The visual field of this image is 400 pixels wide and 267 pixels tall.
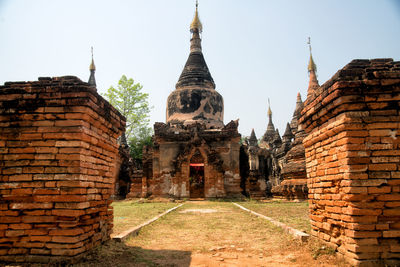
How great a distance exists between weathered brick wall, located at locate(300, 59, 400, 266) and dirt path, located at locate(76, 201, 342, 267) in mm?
498

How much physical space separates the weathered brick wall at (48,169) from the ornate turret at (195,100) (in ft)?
59.0

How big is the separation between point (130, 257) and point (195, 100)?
19.4 m

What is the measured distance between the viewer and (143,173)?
18875 mm

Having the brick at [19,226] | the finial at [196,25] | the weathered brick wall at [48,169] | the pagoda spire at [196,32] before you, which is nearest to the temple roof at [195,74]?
the pagoda spire at [196,32]

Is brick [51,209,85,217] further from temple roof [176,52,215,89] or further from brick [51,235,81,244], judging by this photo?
temple roof [176,52,215,89]

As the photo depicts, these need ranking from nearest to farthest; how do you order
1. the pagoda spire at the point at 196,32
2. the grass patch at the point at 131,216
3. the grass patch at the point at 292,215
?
the grass patch at the point at 292,215
the grass patch at the point at 131,216
the pagoda spire at the point at 196,32

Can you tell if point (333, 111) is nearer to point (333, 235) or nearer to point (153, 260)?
point (333, 235)

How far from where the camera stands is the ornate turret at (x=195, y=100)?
22938mm

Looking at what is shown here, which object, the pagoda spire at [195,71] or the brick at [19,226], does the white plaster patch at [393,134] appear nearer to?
the brick at [19,226]

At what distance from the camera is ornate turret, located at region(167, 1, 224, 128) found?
2294cm

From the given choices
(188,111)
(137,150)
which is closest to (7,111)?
(188,111)

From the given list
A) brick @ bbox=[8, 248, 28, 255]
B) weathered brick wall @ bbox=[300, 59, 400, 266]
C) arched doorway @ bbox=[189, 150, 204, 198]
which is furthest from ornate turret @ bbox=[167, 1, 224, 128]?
brick @ bbox=[8, 248, 28, 255]

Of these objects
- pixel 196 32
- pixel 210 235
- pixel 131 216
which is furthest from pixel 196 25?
pixel 210 235

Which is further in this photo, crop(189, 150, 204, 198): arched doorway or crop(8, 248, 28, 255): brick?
crop(189, 150, 204, 198): arched doorway
